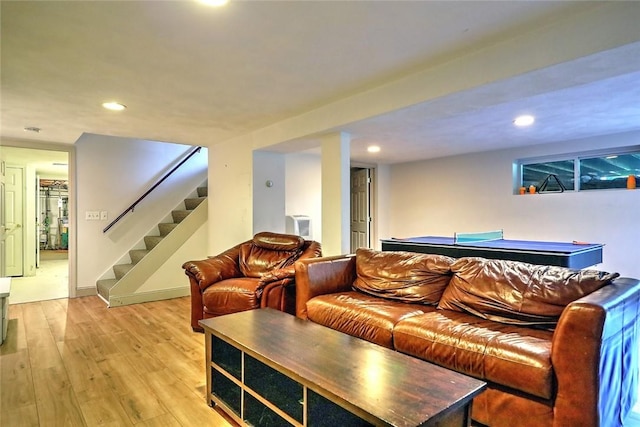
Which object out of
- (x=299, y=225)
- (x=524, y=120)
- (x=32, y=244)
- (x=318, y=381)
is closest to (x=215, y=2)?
(x=318, y=381)

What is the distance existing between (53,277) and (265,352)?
659 centimetres

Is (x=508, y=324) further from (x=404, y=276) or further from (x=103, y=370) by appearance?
(x=103, y=370)

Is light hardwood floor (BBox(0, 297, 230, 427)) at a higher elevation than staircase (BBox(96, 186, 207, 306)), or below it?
below

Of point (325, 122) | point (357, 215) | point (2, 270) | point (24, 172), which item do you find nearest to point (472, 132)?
point (325, 122)

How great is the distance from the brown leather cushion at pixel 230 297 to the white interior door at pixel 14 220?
5.23 metres

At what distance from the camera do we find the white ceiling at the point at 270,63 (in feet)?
5.85

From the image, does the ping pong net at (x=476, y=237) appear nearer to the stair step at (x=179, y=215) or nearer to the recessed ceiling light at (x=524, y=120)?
the recessed ceiling light at (x=524, y=120)

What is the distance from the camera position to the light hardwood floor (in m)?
2.08

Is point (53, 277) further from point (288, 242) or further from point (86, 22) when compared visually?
point (86, 22)

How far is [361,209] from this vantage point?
7043 millimetres

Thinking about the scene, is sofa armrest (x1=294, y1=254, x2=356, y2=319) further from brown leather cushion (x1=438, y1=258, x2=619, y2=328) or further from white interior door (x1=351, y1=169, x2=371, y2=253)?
white interior door (x1=351, y1=169, x2=371, y2=253)

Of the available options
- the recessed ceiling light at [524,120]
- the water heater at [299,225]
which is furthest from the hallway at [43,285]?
the recessed ceiling light at [524,120]

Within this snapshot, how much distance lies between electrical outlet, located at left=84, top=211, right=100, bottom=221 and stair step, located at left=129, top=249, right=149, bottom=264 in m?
0.68

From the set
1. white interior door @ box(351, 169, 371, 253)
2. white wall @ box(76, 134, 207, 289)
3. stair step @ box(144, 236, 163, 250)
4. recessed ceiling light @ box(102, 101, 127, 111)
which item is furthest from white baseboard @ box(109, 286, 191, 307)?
white interior door @ box(351, 169, 371, 253)
